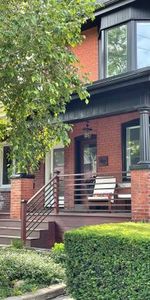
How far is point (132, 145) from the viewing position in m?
12.0

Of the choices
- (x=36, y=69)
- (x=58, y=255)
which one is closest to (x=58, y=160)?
(x=58, y=255)

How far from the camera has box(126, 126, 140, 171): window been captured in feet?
38.9

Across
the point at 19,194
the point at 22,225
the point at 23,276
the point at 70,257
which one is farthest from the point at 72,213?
the point at 70,257

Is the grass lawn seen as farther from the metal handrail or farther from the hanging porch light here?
the hanging porch light

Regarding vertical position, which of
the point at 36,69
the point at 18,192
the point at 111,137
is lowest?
the point at 18,192

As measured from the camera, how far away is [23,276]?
6.92 metres

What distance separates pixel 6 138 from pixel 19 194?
526 centimetres

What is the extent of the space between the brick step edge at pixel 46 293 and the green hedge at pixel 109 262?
65 centimetres

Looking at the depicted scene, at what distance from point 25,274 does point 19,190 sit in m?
5.63

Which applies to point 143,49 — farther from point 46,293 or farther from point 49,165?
point 46,293

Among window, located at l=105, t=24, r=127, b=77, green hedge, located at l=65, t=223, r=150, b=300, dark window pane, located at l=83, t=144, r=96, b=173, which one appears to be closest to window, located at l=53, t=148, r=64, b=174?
dark window pane, located at l=83, t=144, r=96, b=173

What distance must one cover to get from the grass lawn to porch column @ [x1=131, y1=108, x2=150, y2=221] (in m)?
2.30

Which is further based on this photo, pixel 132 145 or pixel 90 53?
pixel 90 53

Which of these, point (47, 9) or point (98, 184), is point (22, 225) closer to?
point (98, 184)
